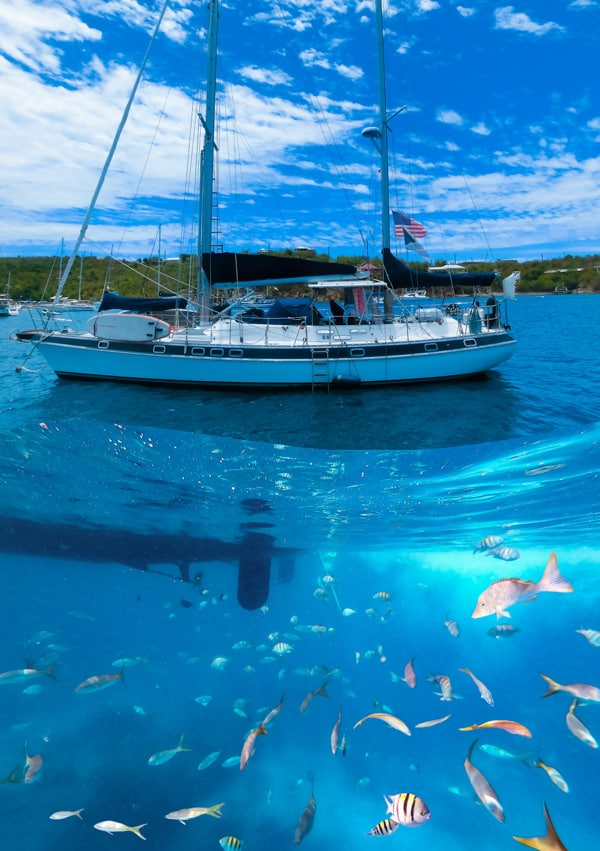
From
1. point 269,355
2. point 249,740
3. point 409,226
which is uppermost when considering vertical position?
point 409,226

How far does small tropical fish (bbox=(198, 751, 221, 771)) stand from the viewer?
17.3 ft

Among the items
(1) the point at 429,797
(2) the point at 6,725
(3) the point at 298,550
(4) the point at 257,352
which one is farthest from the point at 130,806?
(4) the point at 257,352

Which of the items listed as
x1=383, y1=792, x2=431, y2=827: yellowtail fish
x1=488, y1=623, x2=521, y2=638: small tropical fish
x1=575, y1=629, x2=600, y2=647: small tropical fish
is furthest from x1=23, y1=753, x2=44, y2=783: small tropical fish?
x1=575, y1=629, x2=600, y2=647: small tropical fish

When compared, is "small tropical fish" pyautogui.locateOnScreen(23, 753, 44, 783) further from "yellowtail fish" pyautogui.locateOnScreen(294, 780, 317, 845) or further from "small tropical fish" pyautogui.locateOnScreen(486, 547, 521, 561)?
"small tropical fish" pyautogui.locateOnScreen(486, 547, 521, 561)

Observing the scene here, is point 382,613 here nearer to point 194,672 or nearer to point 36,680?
point 194,672

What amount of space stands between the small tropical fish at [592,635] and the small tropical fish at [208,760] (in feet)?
17.2

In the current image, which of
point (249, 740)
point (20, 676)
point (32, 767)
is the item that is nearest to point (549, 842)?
Answer: point (249, 740)

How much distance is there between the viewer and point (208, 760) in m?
5.39

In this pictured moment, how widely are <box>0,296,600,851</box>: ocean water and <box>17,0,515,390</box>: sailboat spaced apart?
3004 millimetres

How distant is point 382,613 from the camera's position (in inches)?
380

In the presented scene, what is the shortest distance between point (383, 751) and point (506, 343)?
1937 centimetres

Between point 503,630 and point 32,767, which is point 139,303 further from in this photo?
point 503,630

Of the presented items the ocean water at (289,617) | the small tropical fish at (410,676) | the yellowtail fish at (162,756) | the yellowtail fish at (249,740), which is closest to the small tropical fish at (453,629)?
the ocean water at (289,617)

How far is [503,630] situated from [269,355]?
565 inches
